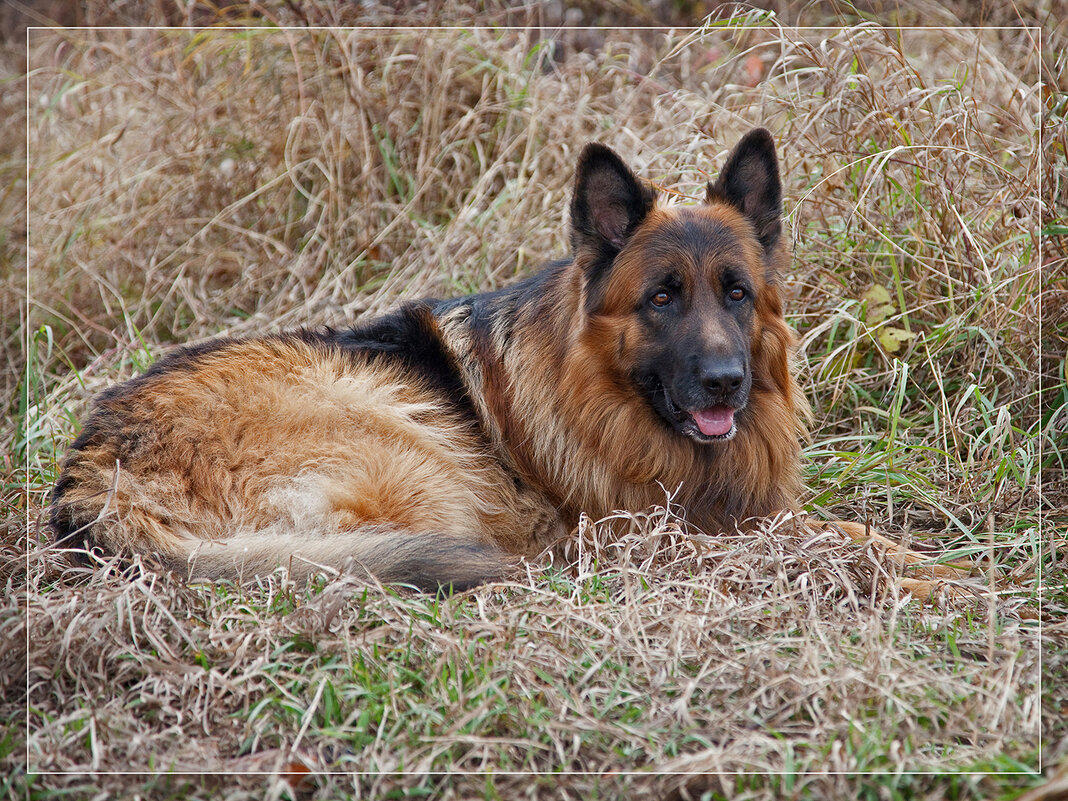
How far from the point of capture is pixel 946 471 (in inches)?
167

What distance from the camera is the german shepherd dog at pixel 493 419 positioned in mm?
3344

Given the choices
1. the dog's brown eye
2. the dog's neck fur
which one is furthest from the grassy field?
the dog's brown eye

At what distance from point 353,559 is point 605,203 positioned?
171 centimetres

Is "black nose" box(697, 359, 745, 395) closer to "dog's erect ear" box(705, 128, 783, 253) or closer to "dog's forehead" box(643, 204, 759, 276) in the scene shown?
"dog's forehead" box(643, 204, 759, 276)

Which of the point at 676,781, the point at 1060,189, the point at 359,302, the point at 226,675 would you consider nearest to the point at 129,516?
the point at 226,675

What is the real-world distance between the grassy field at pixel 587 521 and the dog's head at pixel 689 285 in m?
0.55

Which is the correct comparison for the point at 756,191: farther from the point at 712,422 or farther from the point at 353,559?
the point at 353,559

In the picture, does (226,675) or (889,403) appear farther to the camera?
(889,403)

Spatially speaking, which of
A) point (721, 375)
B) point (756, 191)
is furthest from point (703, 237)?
point (721, 375)

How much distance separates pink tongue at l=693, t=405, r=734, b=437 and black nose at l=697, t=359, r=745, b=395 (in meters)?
0.15

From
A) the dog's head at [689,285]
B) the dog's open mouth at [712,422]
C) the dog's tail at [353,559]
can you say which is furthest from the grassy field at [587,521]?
the dog's head at [689,285]

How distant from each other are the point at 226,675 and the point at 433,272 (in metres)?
3.54

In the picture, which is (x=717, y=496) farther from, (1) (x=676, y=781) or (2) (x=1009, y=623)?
(1) (x=676, y=781)

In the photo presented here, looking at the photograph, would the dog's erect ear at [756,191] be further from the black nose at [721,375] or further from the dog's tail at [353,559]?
the dog's tail at [353,559]
